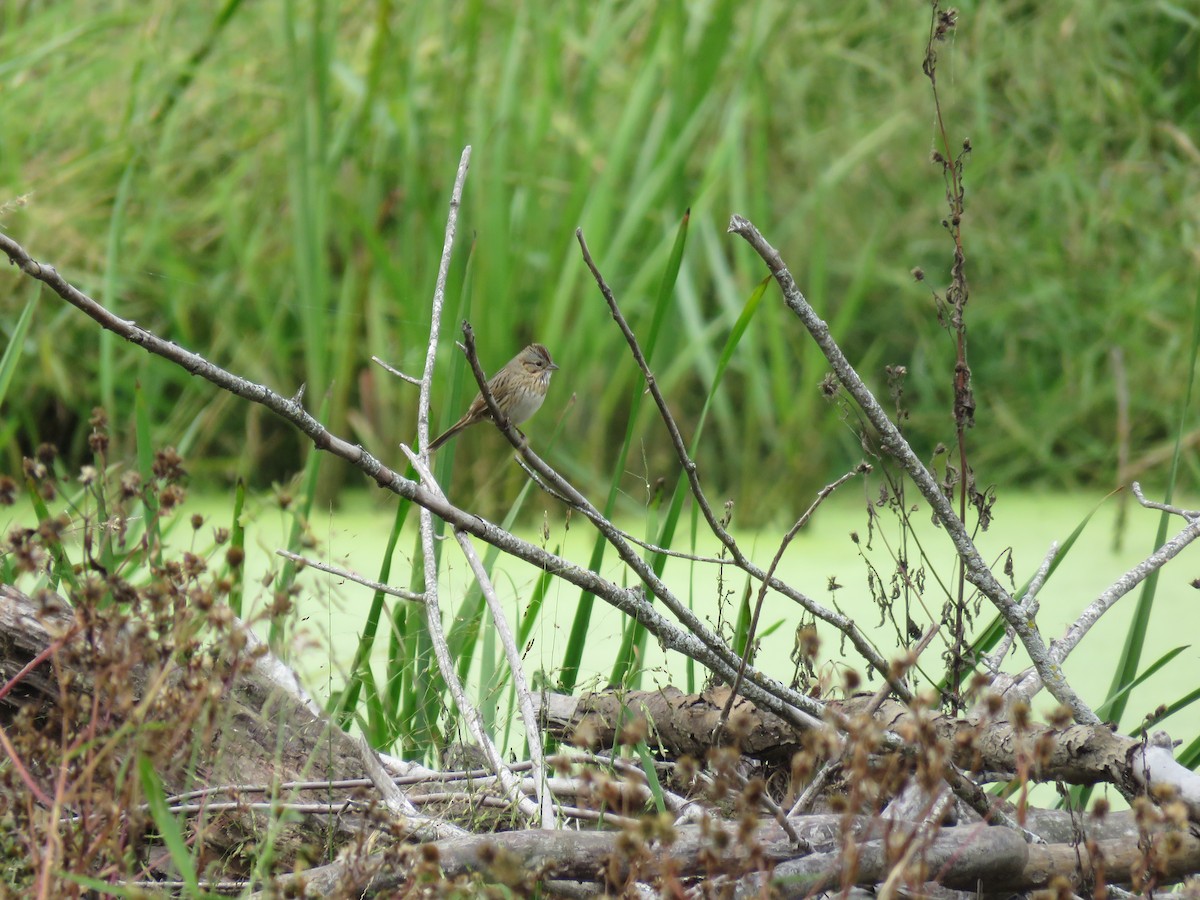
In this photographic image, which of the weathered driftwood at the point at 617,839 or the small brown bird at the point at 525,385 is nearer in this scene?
the weathered driftwood at the point at 617,839

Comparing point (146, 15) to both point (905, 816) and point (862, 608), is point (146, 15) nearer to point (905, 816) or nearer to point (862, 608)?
point (862, 608)

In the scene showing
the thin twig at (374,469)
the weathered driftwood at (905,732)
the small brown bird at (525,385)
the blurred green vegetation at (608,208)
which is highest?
the blurred green vegetation at (608,208)

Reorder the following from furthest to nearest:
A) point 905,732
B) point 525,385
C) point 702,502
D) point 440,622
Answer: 1. point 525,385
2. point 440,622
3. point 702,502
4. point 905,732

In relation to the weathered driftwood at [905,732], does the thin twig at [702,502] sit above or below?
above

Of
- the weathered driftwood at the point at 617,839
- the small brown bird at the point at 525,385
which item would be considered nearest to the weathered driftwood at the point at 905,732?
the weathered driftwood at the point at 617,839

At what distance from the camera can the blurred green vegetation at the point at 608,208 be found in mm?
3461

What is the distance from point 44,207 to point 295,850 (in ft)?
9.74

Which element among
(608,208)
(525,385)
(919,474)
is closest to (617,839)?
(919,474)

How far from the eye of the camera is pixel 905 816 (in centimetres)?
132

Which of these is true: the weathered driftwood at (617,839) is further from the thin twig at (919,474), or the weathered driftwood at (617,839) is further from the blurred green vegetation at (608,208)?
the blurred green vegetation at (608,208)

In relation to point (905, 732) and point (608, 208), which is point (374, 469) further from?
point (608, 208)

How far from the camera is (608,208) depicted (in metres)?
3.51

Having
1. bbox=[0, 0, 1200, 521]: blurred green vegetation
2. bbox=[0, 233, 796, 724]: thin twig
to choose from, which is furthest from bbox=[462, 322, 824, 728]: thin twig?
bbox=[0, 0, 1200, 521]: blurred green vegetation

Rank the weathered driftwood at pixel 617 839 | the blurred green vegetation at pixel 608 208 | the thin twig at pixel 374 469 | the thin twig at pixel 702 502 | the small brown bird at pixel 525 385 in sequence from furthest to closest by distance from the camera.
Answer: the blurred green vegetation at pixel 608 208, the small brown bird at pixel 525 385, the thin twig at pixel 702 502, the thin twig at pixel 374 469, the weathered driftwood at pixel 617 839
